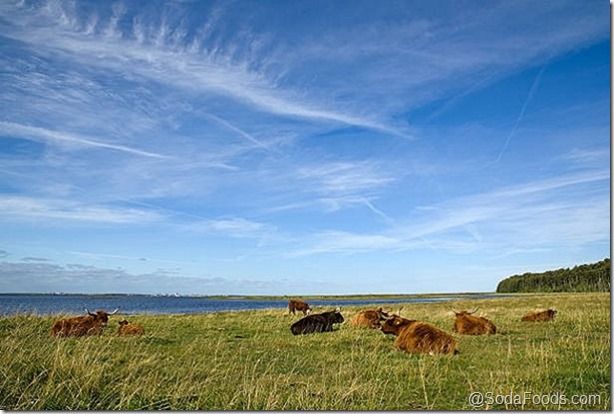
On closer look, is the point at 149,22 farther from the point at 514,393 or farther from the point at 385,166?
the point at 514,393

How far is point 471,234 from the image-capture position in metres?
7.00

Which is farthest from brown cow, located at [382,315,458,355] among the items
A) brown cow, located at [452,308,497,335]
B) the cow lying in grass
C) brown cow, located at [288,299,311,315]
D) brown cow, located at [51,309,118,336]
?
brown cow, located at [288,299,311,315]

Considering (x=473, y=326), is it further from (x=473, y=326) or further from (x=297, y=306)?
(x=297, y=306)

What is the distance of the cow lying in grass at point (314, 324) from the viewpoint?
995 centimetres

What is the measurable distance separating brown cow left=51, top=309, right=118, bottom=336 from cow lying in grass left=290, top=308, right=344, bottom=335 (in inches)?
131

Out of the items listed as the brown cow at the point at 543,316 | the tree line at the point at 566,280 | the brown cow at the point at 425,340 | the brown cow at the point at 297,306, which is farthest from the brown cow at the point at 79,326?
the brown cow at the point at 297,306

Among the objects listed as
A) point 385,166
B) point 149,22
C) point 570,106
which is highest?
point 149,22

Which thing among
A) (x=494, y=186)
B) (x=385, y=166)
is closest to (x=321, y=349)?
(x=385, y=166)

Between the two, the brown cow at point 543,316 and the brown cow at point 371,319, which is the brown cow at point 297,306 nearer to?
the brown cow at point 371,319

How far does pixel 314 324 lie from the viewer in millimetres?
10188

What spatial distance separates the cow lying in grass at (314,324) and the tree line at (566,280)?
3.51 m

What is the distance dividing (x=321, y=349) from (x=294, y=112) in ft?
10.9

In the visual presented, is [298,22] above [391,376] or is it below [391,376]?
above

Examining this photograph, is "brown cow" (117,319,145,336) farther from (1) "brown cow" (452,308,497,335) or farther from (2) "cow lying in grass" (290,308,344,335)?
(1) "brown cow" (452,308,497,335)
